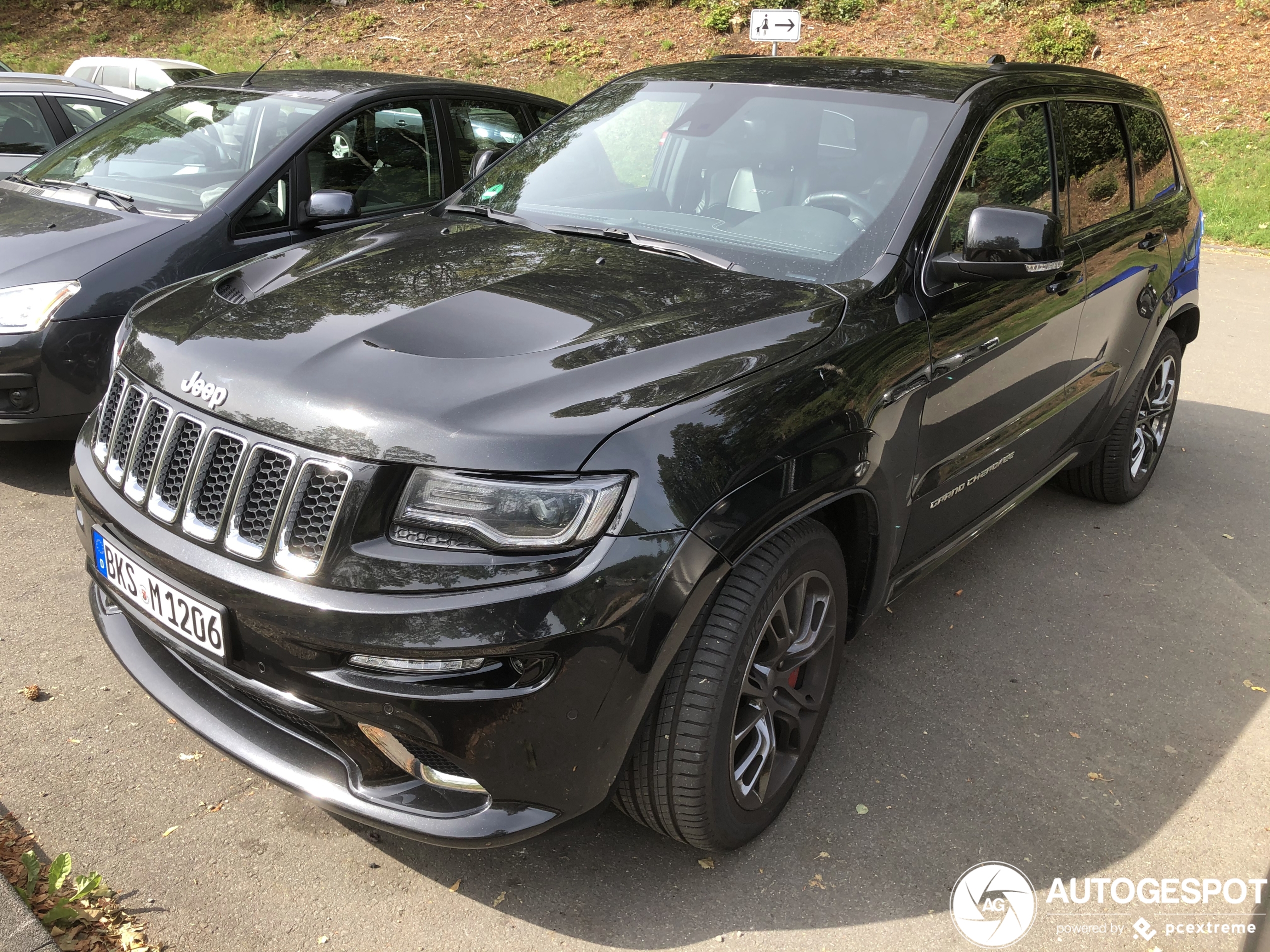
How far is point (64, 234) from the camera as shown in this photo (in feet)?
14.1

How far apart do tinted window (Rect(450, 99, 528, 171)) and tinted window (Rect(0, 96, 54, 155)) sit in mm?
3365

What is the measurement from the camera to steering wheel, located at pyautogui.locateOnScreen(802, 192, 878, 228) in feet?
9.53

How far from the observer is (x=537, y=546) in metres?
1.96

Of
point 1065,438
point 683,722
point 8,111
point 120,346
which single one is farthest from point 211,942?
point 8,111

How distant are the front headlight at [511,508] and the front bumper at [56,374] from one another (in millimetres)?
2682

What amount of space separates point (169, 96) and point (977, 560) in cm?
472

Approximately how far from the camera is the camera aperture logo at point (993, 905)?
2.41 m

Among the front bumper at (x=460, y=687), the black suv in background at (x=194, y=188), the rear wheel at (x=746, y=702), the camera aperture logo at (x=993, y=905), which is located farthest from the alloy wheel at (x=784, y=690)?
the black suv in background at (x=194, y=188)

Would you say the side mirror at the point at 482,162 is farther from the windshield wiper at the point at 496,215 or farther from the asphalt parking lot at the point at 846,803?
the asphalt parking lot at the point at 846,803

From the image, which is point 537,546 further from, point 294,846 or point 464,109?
point 464,109

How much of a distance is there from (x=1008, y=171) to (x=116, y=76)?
15283 mm

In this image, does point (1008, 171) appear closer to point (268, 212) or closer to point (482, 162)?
point (482, 162)

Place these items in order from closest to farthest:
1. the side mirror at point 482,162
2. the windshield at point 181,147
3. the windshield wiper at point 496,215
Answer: the windshield wiper at point 496,215
the side mirror at point 482,162
the windshield at point 181,147

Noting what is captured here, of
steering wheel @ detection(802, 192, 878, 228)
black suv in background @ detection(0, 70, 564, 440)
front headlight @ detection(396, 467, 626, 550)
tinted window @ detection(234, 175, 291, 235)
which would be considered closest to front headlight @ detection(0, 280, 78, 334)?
black suv in background @ detection(0, 70, 564, 440)
